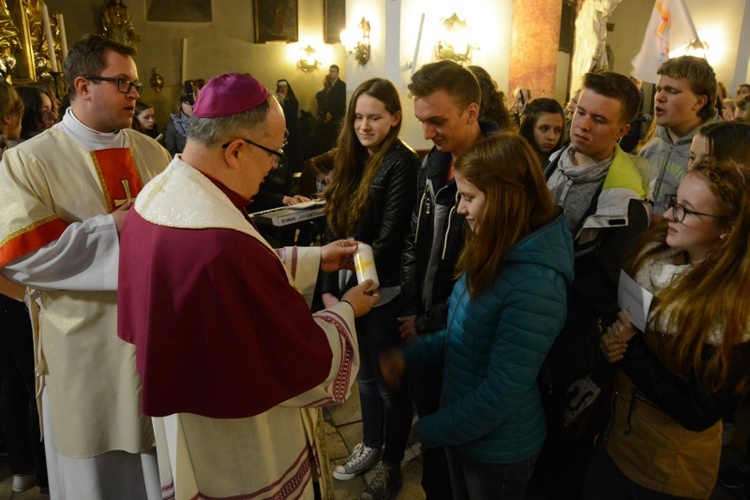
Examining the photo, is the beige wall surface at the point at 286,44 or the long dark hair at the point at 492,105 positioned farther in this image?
the beige wall surface at the point at 286,44

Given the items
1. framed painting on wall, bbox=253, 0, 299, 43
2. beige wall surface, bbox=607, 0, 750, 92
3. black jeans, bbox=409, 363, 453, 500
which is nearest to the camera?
black jeans, bbox=409, 363, 453, 500

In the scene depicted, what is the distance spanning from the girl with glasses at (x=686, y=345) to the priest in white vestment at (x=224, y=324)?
94 cm

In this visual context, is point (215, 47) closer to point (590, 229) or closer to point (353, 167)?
point (353, 167)

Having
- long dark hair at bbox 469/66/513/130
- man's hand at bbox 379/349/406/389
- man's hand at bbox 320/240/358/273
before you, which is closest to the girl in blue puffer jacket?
man's hand at bbox 379/349/406/389

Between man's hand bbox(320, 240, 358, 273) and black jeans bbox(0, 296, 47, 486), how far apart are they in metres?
1.61

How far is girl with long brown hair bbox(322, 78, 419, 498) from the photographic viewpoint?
2.60 meters

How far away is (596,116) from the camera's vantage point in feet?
6.91

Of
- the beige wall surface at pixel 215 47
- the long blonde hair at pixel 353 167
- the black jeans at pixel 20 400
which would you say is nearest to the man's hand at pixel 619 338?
the long blonde hair at pixel 353 167

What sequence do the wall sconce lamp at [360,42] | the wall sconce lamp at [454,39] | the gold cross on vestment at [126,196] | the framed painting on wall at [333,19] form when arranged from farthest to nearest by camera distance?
1. the framed painting on wall at [333,19]
2. the wall sconce lamp at [360,42]
3. the wall sconce lamp at [454,39]
4. the gold cross on vestment at [126,196]

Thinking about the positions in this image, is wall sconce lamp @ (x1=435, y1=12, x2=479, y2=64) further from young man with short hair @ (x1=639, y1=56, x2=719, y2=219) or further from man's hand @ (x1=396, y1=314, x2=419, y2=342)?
man's hand @ (x1=396, y1=314, x2=419, y2=342)

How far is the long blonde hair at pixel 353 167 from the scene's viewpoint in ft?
8.67

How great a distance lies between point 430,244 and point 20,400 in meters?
2.28

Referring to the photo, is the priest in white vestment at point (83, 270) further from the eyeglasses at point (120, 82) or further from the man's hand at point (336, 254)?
the man's hand at point (336, 254)

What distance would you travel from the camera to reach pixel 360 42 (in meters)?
6.96
